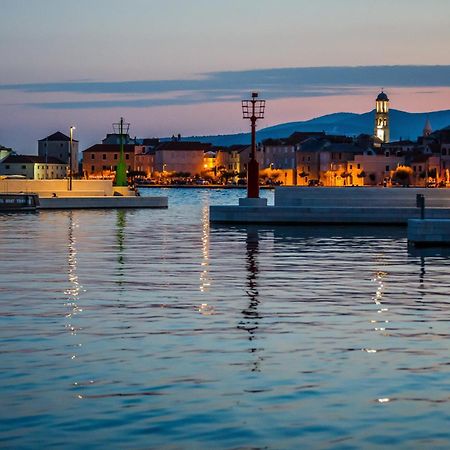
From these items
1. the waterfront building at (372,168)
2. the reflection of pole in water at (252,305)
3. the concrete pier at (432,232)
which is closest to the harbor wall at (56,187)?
the concrete pier at (432,232)

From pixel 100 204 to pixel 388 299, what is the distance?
5834 centimetres

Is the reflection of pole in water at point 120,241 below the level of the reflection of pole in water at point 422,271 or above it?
below

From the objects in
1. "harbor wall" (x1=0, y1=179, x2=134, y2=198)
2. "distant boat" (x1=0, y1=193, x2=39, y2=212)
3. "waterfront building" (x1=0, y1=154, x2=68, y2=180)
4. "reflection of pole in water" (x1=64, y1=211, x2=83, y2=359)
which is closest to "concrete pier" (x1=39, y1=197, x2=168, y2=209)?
"distant boat" (x1=0, y1=193, x2=39, y2=212)

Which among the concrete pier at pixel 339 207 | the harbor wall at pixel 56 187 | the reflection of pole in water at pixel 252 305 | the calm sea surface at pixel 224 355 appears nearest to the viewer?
the calm sea surface at pixel 224 355

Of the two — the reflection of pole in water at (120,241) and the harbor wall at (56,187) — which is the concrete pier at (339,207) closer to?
the reflection of pole in water at (120,241)

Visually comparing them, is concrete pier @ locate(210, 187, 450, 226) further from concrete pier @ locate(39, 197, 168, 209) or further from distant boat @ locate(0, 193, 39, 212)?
concrete pier @ locate(39, 197, 168, 209)

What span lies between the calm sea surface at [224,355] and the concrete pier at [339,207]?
72.1ft

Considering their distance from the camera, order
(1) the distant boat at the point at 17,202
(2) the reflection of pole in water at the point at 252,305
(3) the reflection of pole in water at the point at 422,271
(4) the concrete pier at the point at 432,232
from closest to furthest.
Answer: (2) the reflection of pole in water at the point at 252,305, (3) the reflection of pole in water at the point at 422,271, (4) the concrete pier at the point at 432,232, (1) the distant boat at the point at 17,202

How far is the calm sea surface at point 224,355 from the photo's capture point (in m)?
10.7

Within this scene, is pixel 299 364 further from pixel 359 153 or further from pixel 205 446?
pixel 359 153

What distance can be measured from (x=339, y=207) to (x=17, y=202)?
25.0 metres

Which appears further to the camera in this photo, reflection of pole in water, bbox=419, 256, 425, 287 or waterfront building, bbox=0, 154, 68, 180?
waterfront building, bbox=0, 154, 68, 180

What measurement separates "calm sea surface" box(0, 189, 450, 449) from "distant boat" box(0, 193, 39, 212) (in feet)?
135

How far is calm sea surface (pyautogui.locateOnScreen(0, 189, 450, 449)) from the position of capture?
10.7m
